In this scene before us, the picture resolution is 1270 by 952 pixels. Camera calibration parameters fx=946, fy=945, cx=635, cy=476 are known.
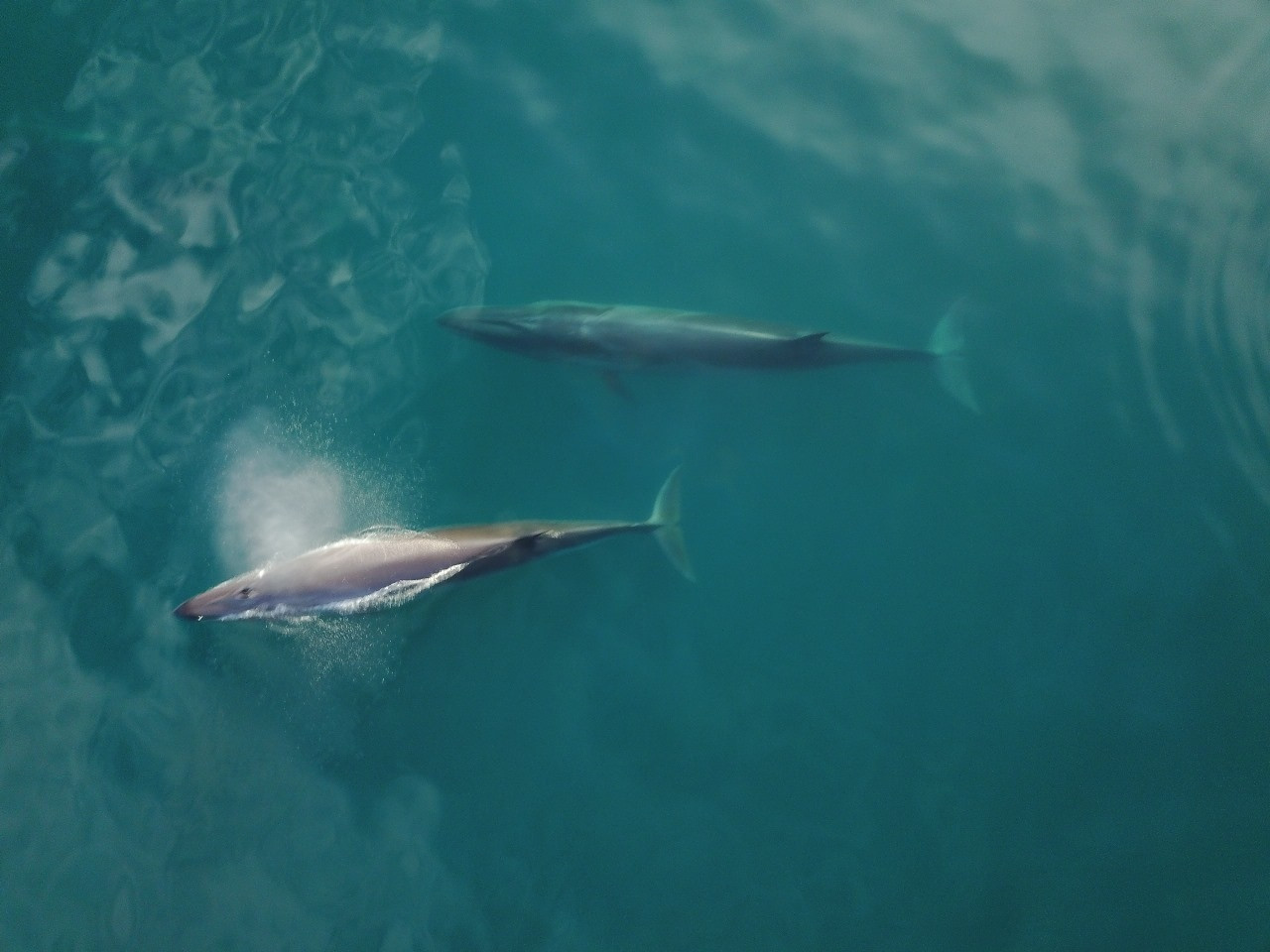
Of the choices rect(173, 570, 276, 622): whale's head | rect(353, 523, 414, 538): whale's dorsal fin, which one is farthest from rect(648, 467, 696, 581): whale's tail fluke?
rect(173, 570, 276, 622): whale's head

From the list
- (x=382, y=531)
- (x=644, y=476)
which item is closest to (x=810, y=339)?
(x=644, y=476)

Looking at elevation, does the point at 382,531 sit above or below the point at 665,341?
below

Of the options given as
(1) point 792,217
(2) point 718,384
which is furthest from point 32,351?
(1) point 792,217

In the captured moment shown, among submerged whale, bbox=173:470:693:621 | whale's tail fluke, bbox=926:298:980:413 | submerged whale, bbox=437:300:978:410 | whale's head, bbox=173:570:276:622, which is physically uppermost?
whale's tail fluke, bbox=926:298:980:413

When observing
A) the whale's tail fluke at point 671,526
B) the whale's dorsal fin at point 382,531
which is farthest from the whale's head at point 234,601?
the whale's tail fluke at point 671,526

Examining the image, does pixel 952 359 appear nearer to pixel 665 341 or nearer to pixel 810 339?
pixel 810 339

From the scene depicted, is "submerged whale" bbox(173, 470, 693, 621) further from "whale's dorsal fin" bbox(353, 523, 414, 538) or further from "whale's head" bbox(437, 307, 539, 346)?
"whale's head" bbox(437, 307, 539, 346)

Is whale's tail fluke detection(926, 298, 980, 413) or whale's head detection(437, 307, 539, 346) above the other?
whale's tail fluke detection(926, 298, 980, 413)
